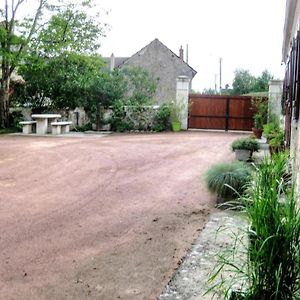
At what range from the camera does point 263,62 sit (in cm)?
2359

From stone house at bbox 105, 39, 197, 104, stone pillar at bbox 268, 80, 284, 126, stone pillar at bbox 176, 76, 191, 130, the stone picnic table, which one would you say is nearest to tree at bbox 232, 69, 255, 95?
stone house at bbox 105, 39, 197, 104

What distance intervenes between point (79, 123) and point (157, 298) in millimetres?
14100

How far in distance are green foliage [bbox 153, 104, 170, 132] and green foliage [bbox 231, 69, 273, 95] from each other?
8.71 metres

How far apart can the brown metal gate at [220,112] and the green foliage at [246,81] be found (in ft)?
23.0

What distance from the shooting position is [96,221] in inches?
185

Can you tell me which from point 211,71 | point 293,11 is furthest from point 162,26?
point 293,11

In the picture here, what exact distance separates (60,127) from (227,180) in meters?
10.9

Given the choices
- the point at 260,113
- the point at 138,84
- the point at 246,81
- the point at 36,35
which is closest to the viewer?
the point at 260,113

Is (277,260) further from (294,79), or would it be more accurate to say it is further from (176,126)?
(176,126)

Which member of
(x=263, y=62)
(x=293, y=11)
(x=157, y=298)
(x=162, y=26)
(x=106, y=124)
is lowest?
(x=157, y=298)

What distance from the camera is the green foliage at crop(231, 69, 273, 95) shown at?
22.9 metres

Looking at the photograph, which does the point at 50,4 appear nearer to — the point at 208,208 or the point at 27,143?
the point at 27,143

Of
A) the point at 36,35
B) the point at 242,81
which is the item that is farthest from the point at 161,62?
the point at 36,35

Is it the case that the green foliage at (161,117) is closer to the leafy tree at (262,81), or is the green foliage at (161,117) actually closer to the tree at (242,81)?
the leafy tree at (262,81)
